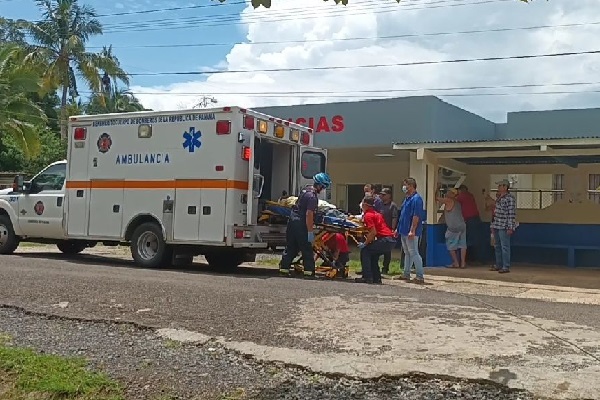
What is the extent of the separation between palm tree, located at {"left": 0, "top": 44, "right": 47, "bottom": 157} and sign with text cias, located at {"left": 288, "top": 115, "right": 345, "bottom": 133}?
10.5 m

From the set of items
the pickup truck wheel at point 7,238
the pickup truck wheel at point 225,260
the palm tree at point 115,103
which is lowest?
the pickup truck wheel at point 225,260

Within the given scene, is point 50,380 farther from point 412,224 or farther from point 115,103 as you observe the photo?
point 115,103

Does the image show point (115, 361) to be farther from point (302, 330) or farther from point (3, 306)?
point (3, 306)

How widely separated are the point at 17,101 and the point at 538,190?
17.5 metres

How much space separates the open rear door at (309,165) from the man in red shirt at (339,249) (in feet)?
4.11

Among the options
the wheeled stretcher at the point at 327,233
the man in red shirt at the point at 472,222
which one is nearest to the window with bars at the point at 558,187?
the man in red shirt at the point at 472,222

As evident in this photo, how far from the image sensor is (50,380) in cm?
516

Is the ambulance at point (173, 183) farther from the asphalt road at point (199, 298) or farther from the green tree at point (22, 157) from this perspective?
the green tree at point (22, 157)

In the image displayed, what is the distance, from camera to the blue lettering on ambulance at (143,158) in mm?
12110

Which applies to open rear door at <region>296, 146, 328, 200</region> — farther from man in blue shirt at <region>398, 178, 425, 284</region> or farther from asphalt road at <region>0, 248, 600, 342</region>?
asphalt road at <region>0, 248, 600, 342</region>

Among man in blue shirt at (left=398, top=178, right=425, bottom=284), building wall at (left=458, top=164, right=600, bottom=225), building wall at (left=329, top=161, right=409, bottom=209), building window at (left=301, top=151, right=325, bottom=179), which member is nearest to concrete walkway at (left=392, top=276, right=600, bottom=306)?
man in blue shirt at (left=398, top=178, right=425, bottom=284)

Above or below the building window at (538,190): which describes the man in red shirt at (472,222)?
below

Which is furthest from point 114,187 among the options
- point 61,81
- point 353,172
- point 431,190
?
point 61,81

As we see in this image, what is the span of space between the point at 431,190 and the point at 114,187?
6240 millimetres
